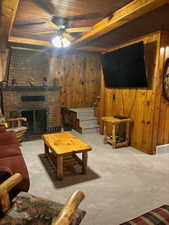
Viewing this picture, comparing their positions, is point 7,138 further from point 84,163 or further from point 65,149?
point 84,163

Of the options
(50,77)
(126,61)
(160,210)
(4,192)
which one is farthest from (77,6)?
(50,77)

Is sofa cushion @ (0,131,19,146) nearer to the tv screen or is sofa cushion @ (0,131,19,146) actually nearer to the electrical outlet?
the tv screen

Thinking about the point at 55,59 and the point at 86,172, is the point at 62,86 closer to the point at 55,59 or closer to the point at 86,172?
the point at 55,59

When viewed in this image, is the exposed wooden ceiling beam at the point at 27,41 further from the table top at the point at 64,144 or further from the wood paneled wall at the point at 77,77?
the table top at the point at 64,144

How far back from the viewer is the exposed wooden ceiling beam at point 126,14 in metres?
1.86

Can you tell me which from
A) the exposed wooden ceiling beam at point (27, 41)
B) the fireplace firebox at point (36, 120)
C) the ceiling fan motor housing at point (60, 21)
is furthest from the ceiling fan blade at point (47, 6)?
the fireplace firebox at point (36, 120)

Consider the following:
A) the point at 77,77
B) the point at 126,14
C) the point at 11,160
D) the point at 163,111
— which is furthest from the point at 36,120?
the point at 126,14

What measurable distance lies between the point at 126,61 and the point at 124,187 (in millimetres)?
2508

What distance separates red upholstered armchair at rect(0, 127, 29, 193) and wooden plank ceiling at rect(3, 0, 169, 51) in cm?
195

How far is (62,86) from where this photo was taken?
5.26 metres

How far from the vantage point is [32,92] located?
448 centimetres

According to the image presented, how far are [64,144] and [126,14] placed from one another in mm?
2050

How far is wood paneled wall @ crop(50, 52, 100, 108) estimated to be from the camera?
518 cm

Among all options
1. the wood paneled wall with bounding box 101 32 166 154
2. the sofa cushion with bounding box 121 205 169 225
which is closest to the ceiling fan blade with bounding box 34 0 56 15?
the wood paneled wall with bounding box 101 32 166 154
